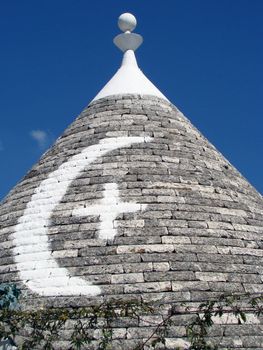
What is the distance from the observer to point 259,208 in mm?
7176

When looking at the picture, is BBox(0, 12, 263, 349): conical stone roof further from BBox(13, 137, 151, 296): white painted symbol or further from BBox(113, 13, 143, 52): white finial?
BBox(113, 13, 143, 52): white finial

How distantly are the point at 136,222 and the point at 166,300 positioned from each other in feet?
3.46

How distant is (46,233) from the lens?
244 inches

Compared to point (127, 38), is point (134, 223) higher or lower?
lower

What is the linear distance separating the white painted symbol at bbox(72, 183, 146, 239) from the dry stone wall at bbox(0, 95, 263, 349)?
1 centimetres

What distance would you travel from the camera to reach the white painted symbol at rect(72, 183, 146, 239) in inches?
237

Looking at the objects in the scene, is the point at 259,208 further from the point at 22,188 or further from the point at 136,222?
the point at 22,188

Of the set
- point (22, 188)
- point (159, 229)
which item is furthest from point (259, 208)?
point (22, 188)

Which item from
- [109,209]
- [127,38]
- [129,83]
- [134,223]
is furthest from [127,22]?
[134,223]

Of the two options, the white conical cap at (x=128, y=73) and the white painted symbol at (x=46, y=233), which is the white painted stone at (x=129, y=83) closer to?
the white conical cap at (x=128, y=73)

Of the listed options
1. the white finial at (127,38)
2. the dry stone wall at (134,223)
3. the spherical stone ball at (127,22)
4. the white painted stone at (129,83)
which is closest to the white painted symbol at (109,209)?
the dry stone wall at (134,223)

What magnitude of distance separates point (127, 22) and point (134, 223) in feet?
16.3

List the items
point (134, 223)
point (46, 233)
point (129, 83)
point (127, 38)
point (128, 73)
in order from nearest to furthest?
point (134, 223), point (46, 233), point (129, 83), point (128, 73), point (127, 38)

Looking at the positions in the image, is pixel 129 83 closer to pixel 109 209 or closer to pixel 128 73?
pixel 128 73
